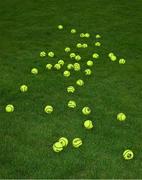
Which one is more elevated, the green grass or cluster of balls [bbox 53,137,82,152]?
cluster of balls [bbox 53,137,82,152]

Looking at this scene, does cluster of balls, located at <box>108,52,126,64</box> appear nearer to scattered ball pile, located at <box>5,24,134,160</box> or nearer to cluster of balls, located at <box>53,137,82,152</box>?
scattered ball pile, located at <box>5,24,134,160</box>

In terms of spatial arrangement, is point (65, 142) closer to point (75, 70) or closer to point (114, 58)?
point (75, 70)

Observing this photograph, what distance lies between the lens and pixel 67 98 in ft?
18.9

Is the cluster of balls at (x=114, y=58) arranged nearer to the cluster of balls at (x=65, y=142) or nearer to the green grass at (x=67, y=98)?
the green grass at (x=67, y=98)

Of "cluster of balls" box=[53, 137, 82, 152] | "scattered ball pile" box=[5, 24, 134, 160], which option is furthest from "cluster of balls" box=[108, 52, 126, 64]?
"cluster of balls" box=[53, 137, 82, 152]

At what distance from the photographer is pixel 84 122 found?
5094 millimetres

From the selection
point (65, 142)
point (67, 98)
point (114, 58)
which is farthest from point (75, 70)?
point (65, 142)

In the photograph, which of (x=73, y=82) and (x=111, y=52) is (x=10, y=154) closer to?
(x=73, y=82)

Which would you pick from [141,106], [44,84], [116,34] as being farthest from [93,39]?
[141,106]

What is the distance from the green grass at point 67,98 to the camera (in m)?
4.39

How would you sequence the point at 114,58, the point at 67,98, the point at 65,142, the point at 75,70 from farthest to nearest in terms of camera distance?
the point at 114,58 → the point at 75,70 → the point at 67,98 → the point at 65,142

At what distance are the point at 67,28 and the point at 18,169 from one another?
4927 mm

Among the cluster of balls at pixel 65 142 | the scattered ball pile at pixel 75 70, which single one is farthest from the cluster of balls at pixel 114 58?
the cluster of balls at pixel 65 142

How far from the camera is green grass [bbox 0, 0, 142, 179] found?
439cm
